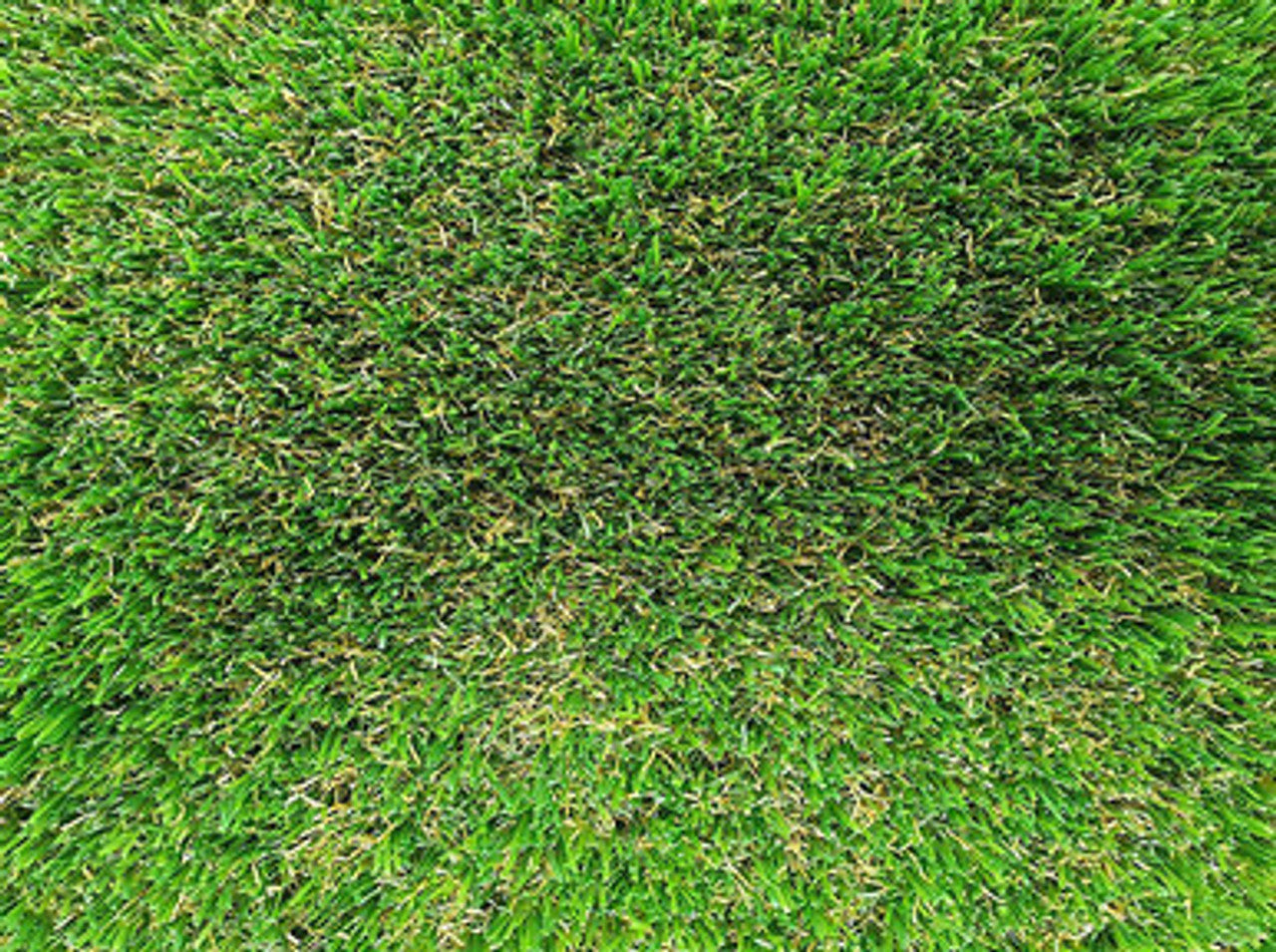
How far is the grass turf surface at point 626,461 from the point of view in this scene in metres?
1.36

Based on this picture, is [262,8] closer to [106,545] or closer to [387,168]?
[387,168]

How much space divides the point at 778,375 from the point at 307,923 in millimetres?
1463

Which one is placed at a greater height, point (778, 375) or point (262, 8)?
point (262, 8)

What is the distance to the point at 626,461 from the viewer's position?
1399 mm

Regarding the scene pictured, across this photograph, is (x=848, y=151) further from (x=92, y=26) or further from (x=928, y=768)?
(x=92, y=26)

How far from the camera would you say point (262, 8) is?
4.61 feet

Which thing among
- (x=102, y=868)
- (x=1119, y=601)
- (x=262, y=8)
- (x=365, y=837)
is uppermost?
(x=262, y=8)

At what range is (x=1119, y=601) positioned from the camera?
53.6 inches

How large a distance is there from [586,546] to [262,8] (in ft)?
4.10

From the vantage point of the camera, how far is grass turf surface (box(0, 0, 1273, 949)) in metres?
1.36

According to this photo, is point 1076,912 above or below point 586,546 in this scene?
below

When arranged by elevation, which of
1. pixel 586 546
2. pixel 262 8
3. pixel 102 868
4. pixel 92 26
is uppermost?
pixel 262 8

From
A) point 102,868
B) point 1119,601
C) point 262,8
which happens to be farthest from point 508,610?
point 262,8

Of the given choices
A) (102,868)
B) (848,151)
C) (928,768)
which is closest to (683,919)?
(928,768)
